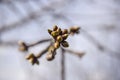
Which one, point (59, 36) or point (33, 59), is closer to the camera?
point (59, 36)

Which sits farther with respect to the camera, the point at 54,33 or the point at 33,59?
the point at 33,59

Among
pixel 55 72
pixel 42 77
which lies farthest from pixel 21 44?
pixel 42 77

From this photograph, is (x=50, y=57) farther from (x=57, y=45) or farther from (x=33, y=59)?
(x=33, y=59)

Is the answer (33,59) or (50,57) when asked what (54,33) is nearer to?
(50,57)

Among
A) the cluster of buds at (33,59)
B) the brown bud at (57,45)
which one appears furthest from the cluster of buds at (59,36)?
the cluster of buds at (33,59)

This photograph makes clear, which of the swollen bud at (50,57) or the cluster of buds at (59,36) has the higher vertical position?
the cluster of buds at (59,36)

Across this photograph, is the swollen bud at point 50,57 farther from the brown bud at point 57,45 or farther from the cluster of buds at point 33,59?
the cluster of buds at point 33,59

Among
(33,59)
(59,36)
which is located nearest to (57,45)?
(59,36)

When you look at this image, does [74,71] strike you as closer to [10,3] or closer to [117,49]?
[117,49]

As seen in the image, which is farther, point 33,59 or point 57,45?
point 33,59

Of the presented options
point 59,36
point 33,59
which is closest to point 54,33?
point 59,36

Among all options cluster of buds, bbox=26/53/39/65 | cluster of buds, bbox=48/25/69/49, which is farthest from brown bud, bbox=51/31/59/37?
cluster of buds, bbox=26/53/39/65
